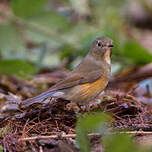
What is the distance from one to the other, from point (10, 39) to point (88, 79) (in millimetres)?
3221

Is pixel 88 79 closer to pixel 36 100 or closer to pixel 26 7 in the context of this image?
pixel 36 100

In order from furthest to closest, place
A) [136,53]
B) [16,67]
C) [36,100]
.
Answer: [136,53], [16,67], [36,100]

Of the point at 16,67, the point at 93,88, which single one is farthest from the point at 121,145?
the point at 16,67

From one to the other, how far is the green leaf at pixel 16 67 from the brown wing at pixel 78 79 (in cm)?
163

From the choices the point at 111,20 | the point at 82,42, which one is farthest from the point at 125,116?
the point at 111,20

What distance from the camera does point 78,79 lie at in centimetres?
494

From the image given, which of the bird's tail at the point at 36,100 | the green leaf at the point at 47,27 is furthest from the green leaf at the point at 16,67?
the bird's tail at the point at 36,100

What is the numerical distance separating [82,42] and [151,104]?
2756 millimetres

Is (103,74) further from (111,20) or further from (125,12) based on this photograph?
(125,12)

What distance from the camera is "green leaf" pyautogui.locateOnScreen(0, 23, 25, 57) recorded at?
7.70 m

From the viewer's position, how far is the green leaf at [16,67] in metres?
6.45

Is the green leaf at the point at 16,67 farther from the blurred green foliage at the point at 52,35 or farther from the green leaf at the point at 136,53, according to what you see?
the green leaf at the point at 136,53

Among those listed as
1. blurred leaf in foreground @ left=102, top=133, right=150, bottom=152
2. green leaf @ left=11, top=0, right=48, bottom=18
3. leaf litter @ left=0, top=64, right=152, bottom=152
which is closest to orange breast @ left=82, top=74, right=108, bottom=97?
leaf litter @ left=0, top=64, right=152, bottom=152

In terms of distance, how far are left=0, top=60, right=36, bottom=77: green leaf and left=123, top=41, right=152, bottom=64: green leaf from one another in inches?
72.3
